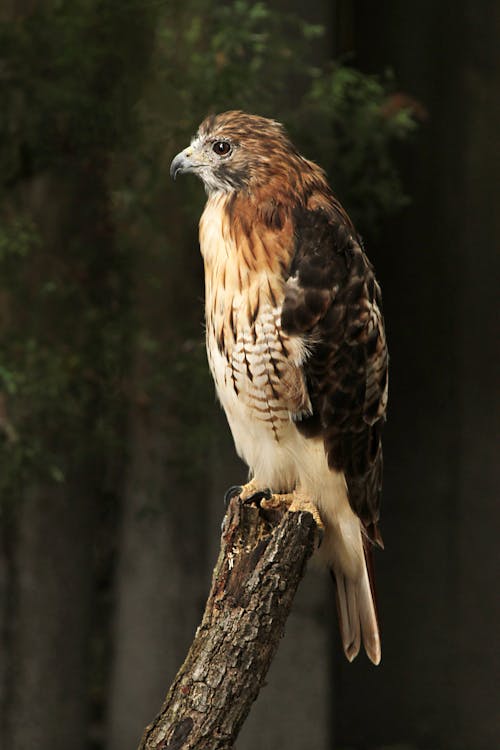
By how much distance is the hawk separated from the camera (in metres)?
2.23

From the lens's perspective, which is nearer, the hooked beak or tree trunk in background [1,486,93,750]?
the hooked beak

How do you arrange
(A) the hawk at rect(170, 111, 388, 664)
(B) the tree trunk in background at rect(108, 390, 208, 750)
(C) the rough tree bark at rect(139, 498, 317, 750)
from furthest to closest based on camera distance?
1. (B) the tree trunk in background at rect(108, 390, 208, 750)
2. (A) the hawk at rect(170, 111, 388, 664)
3. (C) the rough tree bark at rect(139, 498, 317, 750)

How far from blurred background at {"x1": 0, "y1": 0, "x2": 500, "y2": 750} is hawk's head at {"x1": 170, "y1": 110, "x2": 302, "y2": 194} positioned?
3.79 feet

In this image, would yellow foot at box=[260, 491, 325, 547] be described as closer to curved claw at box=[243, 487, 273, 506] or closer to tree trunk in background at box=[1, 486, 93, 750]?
curved claw at box=[243, 487, 273, 506]

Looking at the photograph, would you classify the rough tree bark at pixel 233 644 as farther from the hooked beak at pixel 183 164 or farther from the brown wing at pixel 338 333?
the hooked beak at pixel 183 164

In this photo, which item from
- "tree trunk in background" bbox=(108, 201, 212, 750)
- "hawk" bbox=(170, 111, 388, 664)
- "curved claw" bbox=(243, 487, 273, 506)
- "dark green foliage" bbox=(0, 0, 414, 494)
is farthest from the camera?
"tree trunk in background" bbox=(108, 201, 212, 750)

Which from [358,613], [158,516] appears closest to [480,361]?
[158,516]

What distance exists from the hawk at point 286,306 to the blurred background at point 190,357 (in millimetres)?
1197

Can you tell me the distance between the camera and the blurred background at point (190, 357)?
3.58 meters

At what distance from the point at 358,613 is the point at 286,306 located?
0.76m

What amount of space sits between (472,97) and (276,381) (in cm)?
210

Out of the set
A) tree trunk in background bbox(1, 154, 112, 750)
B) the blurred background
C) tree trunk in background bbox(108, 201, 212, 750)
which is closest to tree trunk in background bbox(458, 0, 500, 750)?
the blurred background

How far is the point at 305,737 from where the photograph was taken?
12.9ft

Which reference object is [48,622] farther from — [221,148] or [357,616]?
[221,148]
